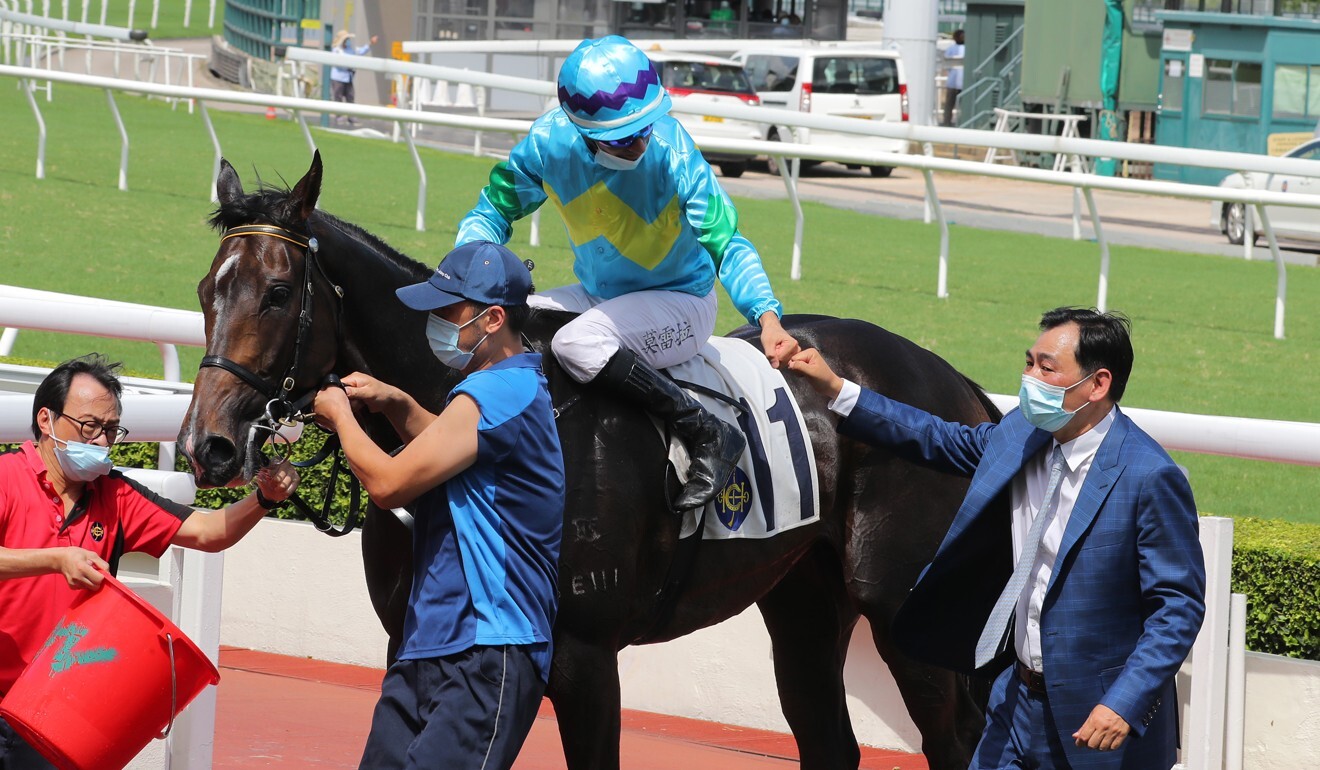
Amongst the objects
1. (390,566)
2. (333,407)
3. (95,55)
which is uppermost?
(95,55)

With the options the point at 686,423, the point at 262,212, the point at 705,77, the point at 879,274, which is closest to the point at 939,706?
the point at 686,423

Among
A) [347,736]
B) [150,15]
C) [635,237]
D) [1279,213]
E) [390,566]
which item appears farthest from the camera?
[150,15]

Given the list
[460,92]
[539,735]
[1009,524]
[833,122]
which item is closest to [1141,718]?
[1009,524]

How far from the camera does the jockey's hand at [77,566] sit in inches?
128

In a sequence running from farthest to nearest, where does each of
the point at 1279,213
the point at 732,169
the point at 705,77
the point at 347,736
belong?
the point at 705,77 < the point at 732,169 < the point at 1279,213 < the point at 347,736

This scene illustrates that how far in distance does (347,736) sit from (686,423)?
6.45 feet

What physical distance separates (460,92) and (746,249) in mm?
21715

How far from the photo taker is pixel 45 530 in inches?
138

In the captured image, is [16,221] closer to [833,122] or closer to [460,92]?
[833,122]

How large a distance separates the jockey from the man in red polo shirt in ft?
3.24

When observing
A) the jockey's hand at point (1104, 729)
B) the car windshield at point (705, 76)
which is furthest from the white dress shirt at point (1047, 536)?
the car windshield at point (705, 76)

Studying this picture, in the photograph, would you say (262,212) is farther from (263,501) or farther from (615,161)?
(615,161)

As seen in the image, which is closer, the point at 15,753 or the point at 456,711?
the point at 456,711

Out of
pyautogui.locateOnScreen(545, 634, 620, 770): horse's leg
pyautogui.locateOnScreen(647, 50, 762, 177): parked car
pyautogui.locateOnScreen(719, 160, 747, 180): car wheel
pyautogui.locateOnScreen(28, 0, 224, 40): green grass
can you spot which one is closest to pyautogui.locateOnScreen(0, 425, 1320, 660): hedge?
pyautogui.locateOnScreen(545, 634, 620, 770): horse's leg
